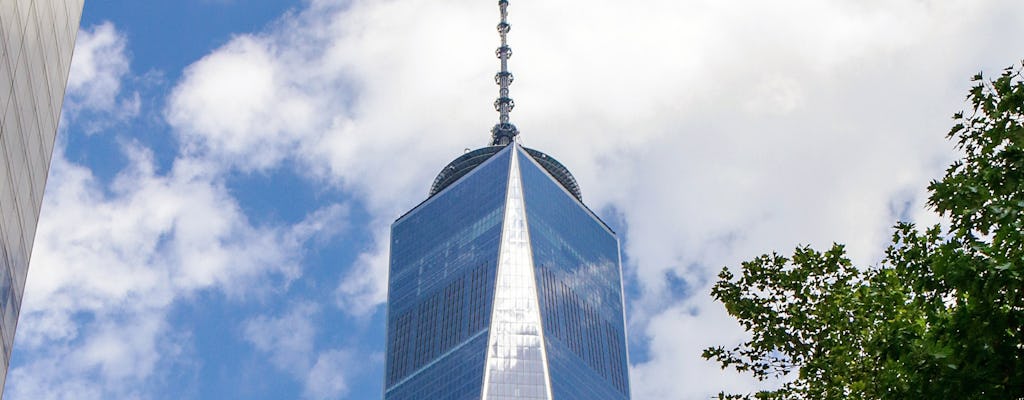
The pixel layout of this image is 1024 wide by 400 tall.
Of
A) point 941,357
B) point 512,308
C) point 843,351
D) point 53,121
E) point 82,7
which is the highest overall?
point 512,308

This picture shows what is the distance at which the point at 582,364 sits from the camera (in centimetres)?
18538

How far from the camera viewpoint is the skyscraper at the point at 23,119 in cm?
3350

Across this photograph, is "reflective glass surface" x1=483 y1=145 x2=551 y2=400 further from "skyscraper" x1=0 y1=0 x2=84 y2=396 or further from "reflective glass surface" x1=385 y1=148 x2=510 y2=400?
"skyscraper" x1=0 y1=0 x2=84 y2=396

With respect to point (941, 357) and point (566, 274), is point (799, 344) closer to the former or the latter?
point (941, 357)

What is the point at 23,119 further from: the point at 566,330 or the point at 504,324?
the point at 566,330

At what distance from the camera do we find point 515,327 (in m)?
178

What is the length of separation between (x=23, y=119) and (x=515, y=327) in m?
144

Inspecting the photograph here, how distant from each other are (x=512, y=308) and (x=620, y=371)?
96.0 ft

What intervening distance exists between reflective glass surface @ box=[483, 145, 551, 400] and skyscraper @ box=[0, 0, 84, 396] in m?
131

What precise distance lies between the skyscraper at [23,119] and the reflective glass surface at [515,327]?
131 metres

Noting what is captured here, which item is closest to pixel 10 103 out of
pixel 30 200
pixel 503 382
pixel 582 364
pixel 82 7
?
pixel 30 200

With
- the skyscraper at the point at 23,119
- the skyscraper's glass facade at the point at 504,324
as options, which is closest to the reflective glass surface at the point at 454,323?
the skyscraper's glass facade at the point at 504,324

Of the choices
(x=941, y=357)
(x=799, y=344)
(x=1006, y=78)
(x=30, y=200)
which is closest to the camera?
(x=941, y=357)

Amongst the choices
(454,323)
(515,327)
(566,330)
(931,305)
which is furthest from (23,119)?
(566,330)
